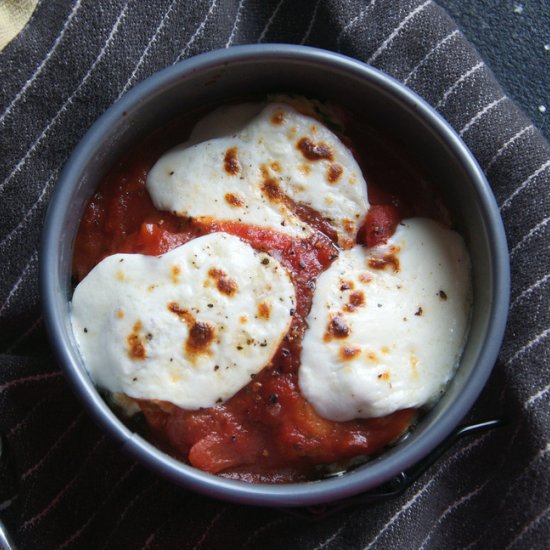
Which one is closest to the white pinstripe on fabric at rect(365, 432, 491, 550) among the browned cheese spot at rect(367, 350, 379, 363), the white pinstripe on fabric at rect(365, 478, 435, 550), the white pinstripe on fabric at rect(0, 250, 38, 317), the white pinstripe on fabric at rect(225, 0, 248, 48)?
the white pinstripe on fabric at rect(365, 478, 435, 550)

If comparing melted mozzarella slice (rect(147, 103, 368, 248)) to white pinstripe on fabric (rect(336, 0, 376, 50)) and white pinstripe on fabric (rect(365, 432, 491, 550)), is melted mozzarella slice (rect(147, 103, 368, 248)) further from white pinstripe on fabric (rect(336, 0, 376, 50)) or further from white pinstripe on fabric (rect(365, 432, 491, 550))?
white pinstripe on fabric (rect(365, 432, 491, 550))

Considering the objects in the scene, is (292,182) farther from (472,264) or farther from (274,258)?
(472,264)

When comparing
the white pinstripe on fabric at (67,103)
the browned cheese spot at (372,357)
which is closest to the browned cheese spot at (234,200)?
the browned cheese spot at (372,357)

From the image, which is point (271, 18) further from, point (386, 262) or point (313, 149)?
point (386, 262)

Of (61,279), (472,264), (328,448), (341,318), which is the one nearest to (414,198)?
(472,264)

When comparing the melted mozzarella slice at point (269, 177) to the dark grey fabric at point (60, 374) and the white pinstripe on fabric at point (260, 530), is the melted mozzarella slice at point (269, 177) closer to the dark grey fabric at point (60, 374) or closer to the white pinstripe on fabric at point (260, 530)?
the dark grey fabric at point (60, 374)

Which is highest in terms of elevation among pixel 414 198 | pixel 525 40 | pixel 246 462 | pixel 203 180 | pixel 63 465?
pixel 525 40
